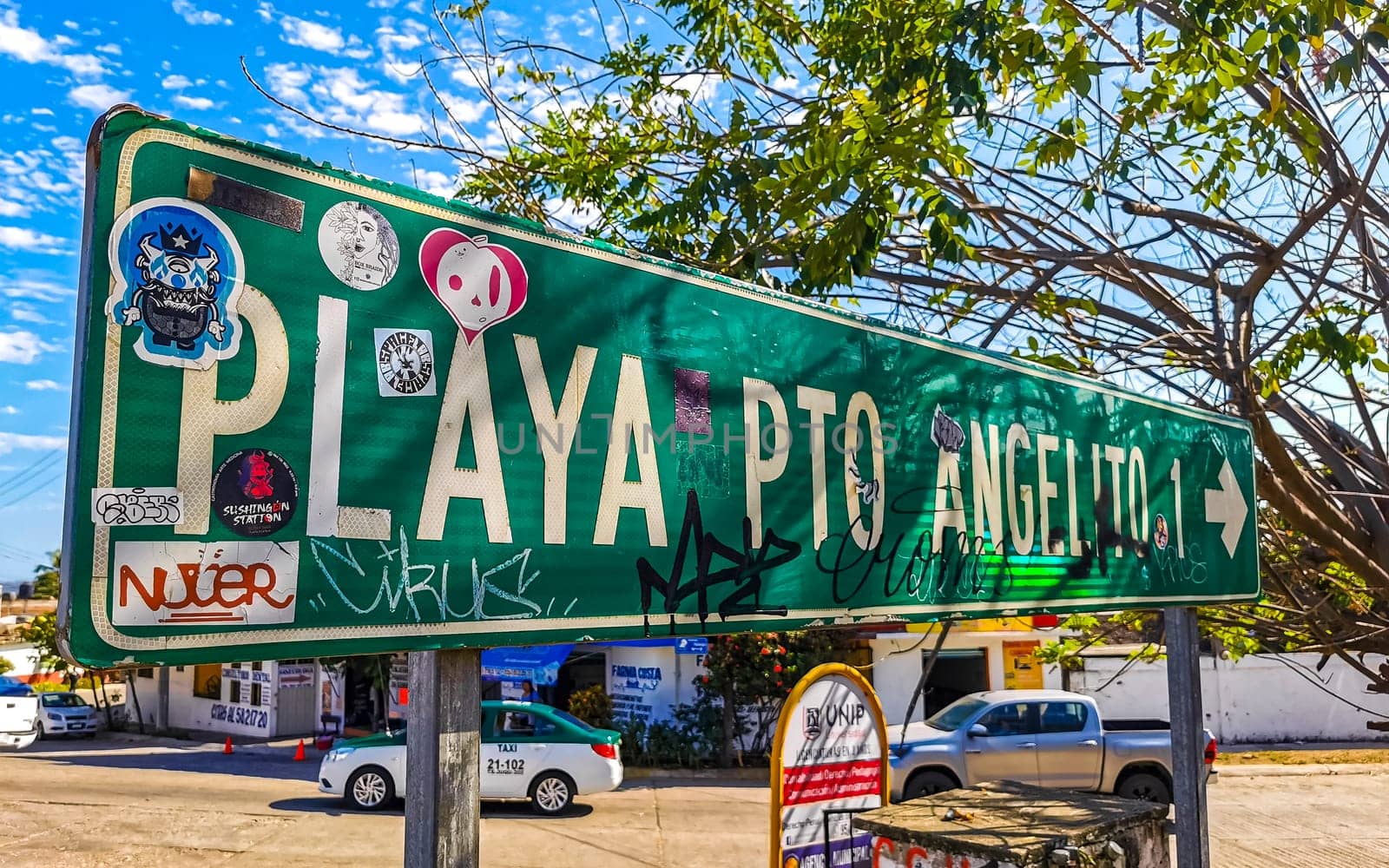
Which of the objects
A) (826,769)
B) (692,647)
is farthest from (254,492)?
(692,647)

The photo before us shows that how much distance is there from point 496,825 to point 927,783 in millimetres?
A: 5712

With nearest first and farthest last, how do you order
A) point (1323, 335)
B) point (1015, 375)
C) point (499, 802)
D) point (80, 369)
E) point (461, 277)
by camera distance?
point (80, 369) < point (461, 277) < point (1015, 375) < point (1323, 335) < point (499, 802)

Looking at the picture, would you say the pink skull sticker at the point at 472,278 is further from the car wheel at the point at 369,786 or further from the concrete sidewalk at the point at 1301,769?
the concrete sidewalk at the point at 1301,769

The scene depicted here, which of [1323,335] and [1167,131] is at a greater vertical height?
[1167,131]

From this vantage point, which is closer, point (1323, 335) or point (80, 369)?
point (80, 369)

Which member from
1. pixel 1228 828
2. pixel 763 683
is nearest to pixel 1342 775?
pixel 1228 828

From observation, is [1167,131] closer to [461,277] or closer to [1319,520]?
[1319,520]

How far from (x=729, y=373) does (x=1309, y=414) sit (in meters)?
6.02

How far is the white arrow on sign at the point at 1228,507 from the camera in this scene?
17.5ft

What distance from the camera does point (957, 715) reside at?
575 inches

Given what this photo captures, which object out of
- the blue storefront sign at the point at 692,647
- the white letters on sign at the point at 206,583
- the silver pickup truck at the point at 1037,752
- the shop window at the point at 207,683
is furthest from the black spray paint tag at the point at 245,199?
the shop window at the point at 207,683

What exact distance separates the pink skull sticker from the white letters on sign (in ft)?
2.13

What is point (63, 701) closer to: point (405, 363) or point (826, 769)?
point (826, 769)

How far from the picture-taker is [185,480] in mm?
1894
